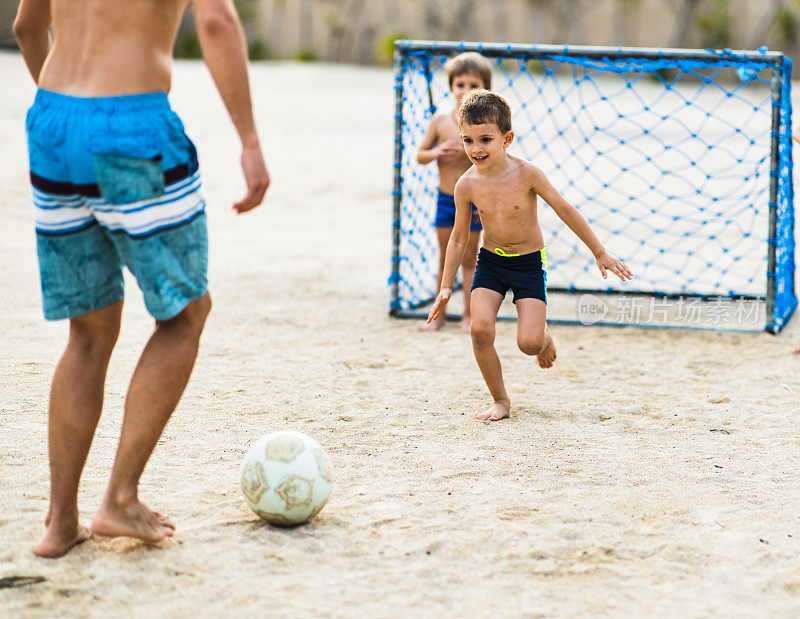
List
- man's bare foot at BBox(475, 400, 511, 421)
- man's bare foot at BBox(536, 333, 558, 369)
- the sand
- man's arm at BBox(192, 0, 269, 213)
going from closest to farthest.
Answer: man's arm at BBox(192, 0, 269, 213)
the sand
man's bare foot at BBox(475, 400, 511, 421)
man's bare foot at BBox(536, 333, 558, 369)

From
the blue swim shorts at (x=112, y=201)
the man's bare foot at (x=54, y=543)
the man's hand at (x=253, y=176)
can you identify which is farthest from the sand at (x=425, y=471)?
the man's hand at (x=253, y=176)

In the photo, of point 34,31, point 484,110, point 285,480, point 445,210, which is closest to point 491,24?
point 445,210

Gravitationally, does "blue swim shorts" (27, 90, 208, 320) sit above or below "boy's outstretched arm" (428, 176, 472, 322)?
above

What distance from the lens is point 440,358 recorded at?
16.5 feet

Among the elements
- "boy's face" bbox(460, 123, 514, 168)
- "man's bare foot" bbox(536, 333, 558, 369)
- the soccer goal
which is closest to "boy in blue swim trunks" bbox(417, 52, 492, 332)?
the soccer goal

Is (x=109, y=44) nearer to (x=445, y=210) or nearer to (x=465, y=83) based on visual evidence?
(x=465, y=83)

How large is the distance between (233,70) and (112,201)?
1.44 feet

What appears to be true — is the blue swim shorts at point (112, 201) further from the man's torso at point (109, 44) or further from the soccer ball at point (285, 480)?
the soccer ball at point (285, 480)

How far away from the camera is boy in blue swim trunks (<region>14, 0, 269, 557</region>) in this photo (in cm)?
233

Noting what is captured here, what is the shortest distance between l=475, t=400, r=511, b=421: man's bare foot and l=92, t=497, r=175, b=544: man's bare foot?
1.71 m

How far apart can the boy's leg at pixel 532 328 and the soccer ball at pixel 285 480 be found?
1340mm

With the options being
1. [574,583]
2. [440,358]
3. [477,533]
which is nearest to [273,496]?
[477,533]

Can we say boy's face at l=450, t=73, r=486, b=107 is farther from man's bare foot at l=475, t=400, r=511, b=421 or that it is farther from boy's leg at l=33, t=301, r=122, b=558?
boy's leg at l=33, t=301, r=122, b=558

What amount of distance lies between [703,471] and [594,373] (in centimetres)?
138
